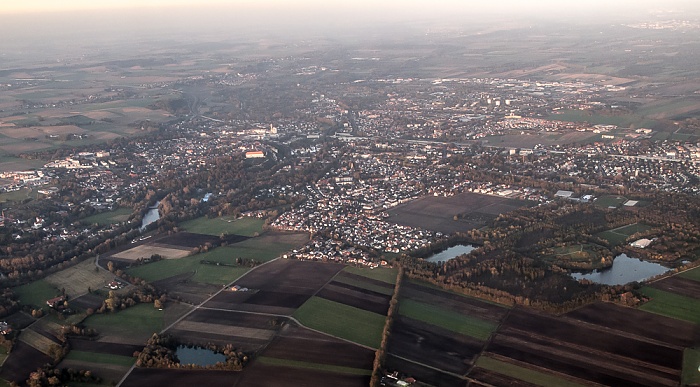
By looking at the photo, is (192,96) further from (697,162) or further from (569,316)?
(569,316)

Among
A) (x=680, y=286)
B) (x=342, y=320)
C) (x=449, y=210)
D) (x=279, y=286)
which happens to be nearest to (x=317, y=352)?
(x=342, y=320)

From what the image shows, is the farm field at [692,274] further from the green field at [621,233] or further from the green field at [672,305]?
the green field at [621,233]

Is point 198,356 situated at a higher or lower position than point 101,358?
lower

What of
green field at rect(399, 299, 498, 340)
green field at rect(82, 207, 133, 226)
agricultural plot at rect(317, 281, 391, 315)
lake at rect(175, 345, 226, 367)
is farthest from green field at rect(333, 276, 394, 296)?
green field at rect(82, 207, 133, 226)

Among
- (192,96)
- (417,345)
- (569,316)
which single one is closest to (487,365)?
(417,345)

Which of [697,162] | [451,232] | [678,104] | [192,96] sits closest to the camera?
[451,232]

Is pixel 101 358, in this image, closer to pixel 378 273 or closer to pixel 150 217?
pixel 378 273

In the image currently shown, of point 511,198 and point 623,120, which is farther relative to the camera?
point 623,120

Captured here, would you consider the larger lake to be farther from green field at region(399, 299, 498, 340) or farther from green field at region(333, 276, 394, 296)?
green field at region(333, 276, 394, 296)
